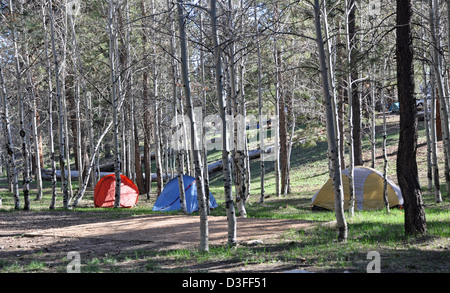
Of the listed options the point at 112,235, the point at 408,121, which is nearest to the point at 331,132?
the point at 408,121

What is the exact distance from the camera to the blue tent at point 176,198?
59.7ft

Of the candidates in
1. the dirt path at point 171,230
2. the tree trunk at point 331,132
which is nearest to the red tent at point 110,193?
the dirt path at point 171,230

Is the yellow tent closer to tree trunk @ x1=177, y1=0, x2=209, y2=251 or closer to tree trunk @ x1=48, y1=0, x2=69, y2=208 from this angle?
tree trunk @ x1=177, y1=0, x2=209, y2=251

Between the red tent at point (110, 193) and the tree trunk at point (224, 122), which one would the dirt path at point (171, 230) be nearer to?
the tree trunk at point (224, 122)

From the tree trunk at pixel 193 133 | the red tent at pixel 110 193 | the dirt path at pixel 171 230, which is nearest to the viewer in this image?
the tree trunk at pixel 193 133

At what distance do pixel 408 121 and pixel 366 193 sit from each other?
897 cm

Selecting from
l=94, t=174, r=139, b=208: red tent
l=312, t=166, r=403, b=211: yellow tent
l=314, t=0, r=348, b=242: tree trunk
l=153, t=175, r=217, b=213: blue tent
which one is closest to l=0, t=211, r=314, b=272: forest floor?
l=314, t=0, r=348, b=242: tree trunk

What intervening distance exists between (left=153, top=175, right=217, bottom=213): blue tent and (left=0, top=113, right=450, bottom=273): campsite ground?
14.6 ft

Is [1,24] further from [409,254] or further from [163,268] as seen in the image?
[409,254]

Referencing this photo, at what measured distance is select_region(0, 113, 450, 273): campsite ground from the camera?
683 cm

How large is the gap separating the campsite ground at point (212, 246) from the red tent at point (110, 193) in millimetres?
5909
